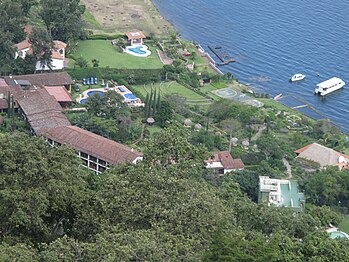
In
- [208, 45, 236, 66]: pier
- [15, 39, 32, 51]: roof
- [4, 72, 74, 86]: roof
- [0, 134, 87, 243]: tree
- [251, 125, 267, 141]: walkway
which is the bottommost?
[208, 45, 236, 66]: pier

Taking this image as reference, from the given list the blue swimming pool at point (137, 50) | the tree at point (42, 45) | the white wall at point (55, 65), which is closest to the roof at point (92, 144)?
the tree at point (42, 45)

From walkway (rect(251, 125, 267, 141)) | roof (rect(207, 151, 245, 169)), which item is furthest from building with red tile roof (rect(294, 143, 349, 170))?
roof (rect(207, 151, 245, 169))

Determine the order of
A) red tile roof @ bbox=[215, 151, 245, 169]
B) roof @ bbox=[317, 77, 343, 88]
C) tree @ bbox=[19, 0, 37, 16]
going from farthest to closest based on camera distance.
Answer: tree @ bbox=[19, 0, 37, 16], roof @ bbox=[317, 77, 343, 88], red tile roof @ bbox=[215, 151, 245, 169]

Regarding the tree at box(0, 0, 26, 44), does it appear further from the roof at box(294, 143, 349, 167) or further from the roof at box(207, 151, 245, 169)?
the roof at box(294, 143, 349, 167)

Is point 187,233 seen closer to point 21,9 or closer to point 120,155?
point 120,155

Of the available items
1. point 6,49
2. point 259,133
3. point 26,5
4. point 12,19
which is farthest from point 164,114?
point 26,5

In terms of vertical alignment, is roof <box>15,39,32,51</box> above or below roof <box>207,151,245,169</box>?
below

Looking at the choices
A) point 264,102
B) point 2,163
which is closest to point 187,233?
point 2,163

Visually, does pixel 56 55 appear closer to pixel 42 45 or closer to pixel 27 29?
pixel 42 45
